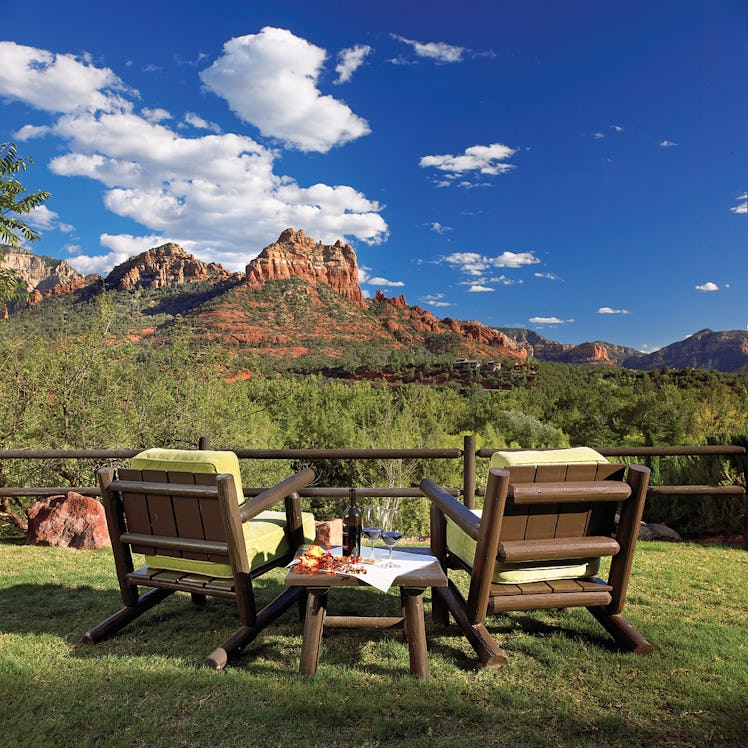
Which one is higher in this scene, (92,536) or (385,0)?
(385,0)

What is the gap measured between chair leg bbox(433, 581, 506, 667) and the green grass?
83mm

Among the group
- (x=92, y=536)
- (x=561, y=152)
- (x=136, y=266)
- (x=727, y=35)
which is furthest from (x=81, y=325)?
(x=136, y=266)

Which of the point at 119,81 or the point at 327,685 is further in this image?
the point at 119,81

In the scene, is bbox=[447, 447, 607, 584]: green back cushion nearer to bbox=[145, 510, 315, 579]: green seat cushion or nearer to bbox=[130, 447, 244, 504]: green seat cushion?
bbox=[145, 510, 315, 579]: green seat cushion

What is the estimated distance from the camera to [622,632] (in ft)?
8.69

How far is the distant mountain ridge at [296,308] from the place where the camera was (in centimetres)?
5494

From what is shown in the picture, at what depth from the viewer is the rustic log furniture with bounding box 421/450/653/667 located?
7.90ft

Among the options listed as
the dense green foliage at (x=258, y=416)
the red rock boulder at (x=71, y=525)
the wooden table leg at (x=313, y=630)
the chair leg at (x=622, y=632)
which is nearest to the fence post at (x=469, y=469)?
the chair leg at (x=622, y=632)

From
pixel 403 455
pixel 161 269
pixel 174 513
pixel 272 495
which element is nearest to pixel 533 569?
pixel 272 495

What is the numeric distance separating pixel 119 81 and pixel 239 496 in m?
15.4

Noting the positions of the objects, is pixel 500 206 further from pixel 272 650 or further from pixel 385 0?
pixel 272 650

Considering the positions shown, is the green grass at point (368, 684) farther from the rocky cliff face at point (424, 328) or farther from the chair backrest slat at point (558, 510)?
the rocky cliff face at point (424, 328)

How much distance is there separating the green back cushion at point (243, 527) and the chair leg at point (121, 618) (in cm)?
31

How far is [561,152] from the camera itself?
91.9 ft
